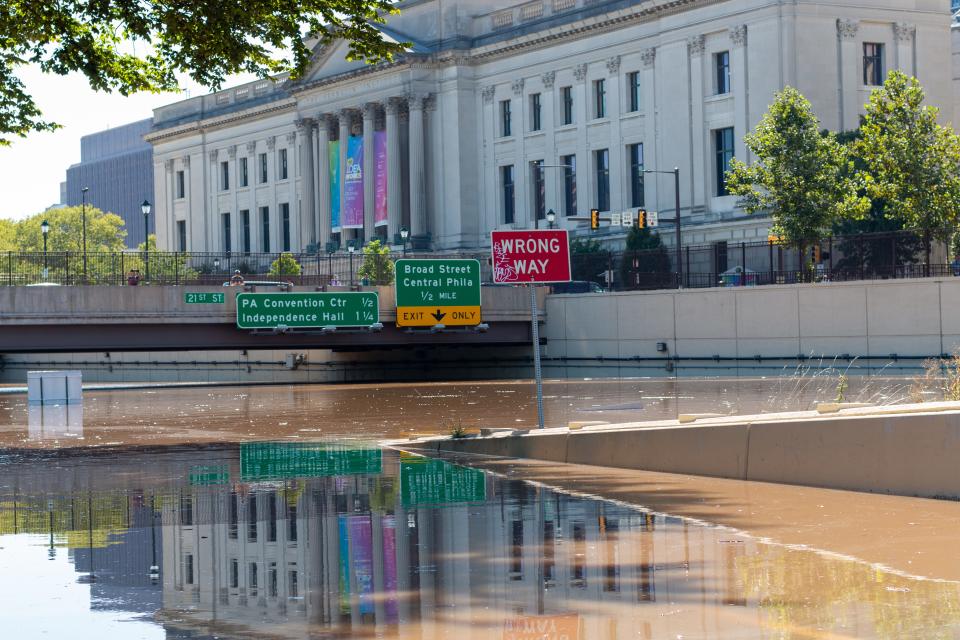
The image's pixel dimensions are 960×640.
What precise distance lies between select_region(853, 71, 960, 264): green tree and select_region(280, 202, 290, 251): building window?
7399 centimetres

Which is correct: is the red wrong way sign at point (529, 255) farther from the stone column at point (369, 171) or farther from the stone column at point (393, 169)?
the stone column at point (369, 171)

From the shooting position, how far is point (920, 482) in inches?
539

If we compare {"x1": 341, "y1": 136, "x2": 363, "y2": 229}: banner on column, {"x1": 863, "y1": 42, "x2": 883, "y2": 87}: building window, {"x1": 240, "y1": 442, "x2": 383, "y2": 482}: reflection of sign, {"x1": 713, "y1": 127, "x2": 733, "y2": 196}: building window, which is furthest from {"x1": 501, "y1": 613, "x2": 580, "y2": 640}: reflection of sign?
{"x1": 341, "y1": 136, "x2": 363, "y2": 229}: banner on column

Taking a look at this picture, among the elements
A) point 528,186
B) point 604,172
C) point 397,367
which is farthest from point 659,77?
point 397,367

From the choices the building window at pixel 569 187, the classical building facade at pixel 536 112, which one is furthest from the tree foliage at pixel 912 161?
the building window at pixel 569 187

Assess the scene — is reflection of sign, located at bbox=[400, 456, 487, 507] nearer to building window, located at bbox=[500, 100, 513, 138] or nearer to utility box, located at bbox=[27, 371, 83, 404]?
utility box, located at bbox=[27, 371, 83, 404]

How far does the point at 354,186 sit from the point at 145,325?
57.3 meters

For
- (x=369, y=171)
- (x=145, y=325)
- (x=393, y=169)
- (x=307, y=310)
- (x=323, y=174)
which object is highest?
(x=323, y=174)

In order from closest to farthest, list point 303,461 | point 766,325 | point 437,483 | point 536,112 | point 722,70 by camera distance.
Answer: point 437,483 → point 303,461 → point 766,325 → point 722,70 → point 536,112

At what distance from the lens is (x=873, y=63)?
82062 mm

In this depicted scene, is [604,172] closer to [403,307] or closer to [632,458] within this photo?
[403,307]

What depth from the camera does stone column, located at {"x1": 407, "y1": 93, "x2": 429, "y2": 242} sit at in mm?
103812

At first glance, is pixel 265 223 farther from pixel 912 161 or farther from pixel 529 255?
pixel 529 255

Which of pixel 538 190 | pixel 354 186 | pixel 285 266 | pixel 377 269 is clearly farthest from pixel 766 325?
pixel 354 186
